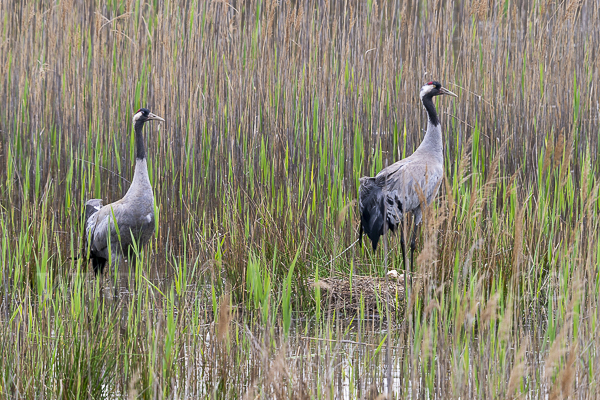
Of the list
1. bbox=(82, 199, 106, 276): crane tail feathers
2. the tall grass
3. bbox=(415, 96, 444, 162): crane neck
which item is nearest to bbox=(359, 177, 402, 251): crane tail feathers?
the tall grass

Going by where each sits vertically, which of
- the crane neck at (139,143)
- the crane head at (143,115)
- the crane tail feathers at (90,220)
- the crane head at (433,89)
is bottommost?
the crane tail feathers at (90,220)

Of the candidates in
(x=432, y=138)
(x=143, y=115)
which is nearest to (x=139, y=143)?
(x=143, y=115)

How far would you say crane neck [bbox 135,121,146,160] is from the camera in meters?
3.88

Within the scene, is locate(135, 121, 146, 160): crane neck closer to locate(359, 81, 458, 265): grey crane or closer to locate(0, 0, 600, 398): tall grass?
locate(0, 0, 600, 398): tall grass

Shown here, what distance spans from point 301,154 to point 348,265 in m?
0.75

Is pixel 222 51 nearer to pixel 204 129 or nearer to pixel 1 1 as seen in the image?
pixel 204 129

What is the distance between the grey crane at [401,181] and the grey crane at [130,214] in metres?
1.09

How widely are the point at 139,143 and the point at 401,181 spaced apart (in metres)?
1.37

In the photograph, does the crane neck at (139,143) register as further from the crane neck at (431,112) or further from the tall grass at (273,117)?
the crane neck at (431,112)

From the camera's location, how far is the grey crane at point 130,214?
3.81m

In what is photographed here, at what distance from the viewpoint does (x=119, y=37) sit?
4.63 metres

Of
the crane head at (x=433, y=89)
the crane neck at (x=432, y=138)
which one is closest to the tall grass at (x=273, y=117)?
the crane neck at (x=432, y=138)

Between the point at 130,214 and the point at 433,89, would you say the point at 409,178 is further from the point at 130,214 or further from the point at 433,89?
the point at 130,214

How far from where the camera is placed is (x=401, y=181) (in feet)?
13.3
